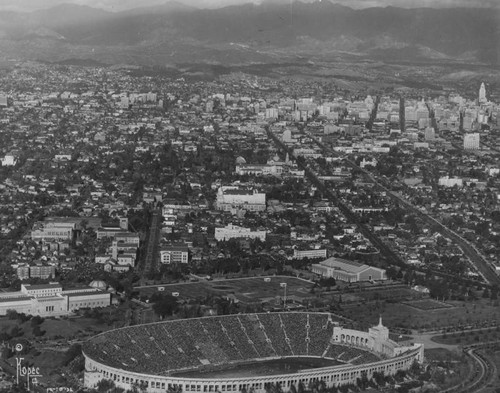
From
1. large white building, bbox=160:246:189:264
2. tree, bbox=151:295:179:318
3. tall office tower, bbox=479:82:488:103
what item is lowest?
tall office tower, bbox=479:82:488:103

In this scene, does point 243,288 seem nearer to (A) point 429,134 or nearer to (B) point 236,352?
(B) point 236,352

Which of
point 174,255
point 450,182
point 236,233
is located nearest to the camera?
point 174,255

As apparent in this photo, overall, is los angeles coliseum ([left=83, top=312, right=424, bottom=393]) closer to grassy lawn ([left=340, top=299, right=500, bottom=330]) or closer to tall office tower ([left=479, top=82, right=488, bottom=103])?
grassy lawn ([left=340, top=299, right=500, bottom=330])

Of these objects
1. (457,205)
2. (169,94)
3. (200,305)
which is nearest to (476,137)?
(457,205)

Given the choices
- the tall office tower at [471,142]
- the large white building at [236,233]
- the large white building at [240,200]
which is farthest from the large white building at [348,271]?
the tall office tower at [471,142]

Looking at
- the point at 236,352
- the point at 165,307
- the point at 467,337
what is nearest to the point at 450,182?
the point at 467,337

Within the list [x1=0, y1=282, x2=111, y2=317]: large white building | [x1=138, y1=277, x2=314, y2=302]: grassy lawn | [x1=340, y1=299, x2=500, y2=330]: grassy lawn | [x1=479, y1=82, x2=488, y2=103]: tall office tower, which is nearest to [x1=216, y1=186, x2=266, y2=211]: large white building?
[x1=138, y1=277, x2=314, y2=302]: grassy lawn
